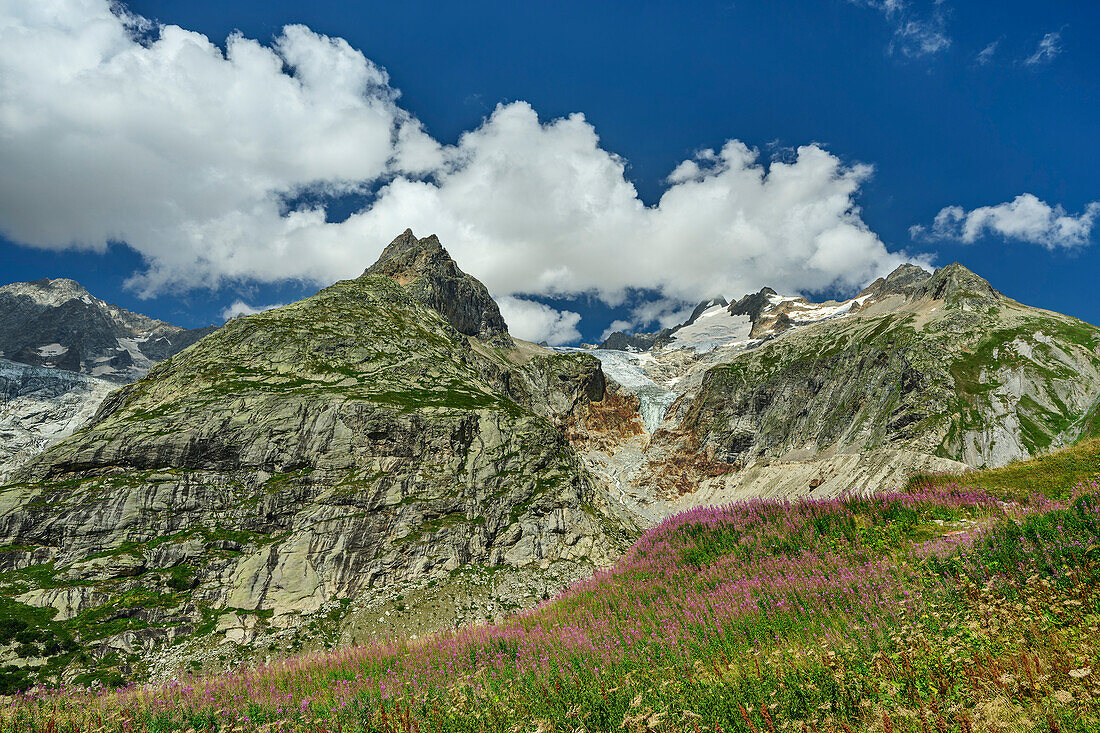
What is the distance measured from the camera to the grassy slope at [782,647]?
15.5 feet

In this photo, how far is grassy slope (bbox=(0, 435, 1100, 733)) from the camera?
471 centimetres

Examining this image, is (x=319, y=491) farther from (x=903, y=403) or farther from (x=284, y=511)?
(x=903, y=403)

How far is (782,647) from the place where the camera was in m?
6.42

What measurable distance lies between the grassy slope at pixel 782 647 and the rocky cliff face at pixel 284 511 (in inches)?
1647

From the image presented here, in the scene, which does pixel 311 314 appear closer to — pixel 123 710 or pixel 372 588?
pixel 372 588

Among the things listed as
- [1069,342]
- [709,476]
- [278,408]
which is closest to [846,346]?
[1069,342]

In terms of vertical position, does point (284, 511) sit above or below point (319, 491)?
below

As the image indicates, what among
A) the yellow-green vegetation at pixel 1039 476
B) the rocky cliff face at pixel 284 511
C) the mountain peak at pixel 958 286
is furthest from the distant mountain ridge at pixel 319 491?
the mountain peak at pixel 958 286

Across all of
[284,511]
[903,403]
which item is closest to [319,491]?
[284,511]

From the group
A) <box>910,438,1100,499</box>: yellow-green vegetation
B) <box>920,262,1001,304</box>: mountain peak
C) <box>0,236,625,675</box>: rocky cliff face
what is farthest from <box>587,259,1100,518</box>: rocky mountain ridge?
<box>910,438,1100,499</box>: yellow-green vegetation

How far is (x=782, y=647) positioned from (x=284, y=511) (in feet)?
204

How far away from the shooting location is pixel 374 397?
73125 mm

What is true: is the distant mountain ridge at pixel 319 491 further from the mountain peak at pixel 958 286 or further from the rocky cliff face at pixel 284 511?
the mountain peak at pixel 958 286

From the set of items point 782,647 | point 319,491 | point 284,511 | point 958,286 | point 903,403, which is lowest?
point 782,647
